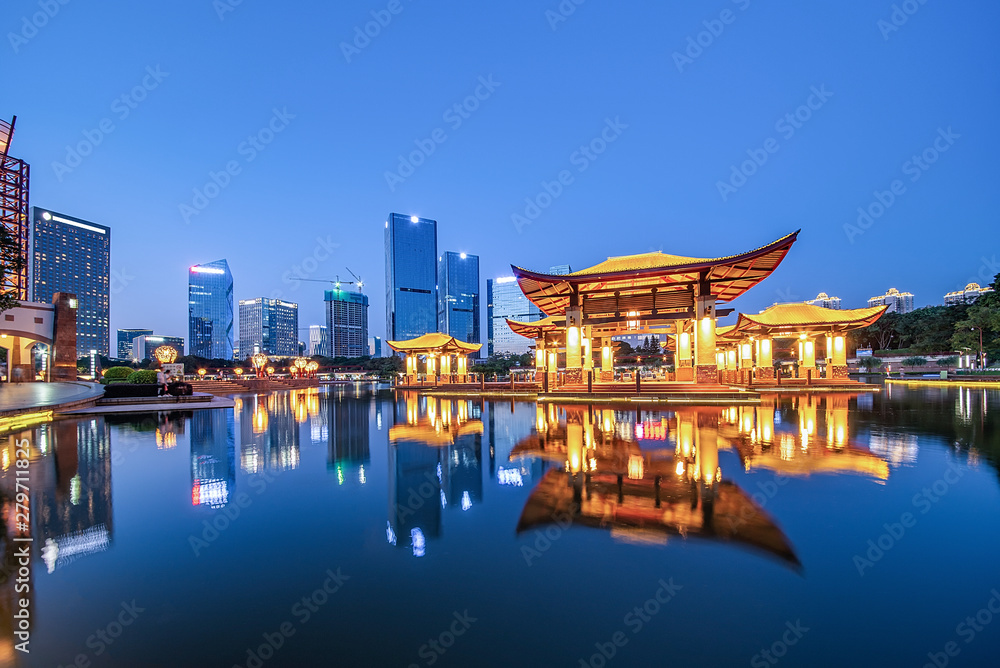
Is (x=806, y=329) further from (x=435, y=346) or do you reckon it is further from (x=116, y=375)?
(x=116, y=375)

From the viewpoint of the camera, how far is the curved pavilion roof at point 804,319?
25.1 m

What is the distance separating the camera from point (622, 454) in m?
7.00

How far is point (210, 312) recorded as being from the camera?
11138cm

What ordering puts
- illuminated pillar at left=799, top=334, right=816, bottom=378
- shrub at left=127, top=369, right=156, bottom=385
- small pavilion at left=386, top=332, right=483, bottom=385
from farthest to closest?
small pavilion at left=386, top=332, right=483, bottom=385 → illuminated pillar at left=799, top=334, right=816, bottom=378 → shrub at left=127, top=369, right=156, bottom=385

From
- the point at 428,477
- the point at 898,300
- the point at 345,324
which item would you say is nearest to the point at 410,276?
the point at 345,324

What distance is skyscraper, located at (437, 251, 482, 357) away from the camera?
125562mm

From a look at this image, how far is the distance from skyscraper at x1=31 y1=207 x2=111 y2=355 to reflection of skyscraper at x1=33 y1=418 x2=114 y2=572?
71267 millimetres

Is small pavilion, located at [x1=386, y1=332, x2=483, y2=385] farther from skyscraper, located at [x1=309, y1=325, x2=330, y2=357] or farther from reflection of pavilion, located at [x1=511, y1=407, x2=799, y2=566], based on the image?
skyscraper, located at [x1=309, y1=325, x2=330, y2=357]

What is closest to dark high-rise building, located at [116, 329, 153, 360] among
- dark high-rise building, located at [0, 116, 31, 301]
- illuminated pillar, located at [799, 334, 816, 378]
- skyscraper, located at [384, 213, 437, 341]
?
skyscraper, located at [384, 213, 437, 341]

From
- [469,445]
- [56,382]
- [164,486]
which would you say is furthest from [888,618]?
[56,382]

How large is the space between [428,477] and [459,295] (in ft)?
414

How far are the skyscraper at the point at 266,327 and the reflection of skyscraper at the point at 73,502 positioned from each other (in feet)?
392

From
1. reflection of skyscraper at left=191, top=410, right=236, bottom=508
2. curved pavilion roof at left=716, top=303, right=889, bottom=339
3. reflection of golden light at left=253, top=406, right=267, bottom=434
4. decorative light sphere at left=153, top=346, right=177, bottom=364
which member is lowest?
reflection of golden light at left=253, top=406, right=267, bottom=434

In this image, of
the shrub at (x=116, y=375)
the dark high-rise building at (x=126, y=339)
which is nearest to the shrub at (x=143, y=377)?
the shrub at (x=116, y=375)
